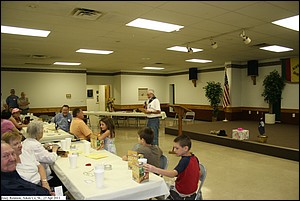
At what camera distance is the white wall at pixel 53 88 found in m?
7.48

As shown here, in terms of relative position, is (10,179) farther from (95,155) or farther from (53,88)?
(53,88)

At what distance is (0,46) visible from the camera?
1139 millimetres

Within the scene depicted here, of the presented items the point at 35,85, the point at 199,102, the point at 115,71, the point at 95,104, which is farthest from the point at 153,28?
the point at 95,104

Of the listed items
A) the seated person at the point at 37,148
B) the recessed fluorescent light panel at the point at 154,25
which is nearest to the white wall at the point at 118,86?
the recessed fluorescent light panel at the point at 154,25

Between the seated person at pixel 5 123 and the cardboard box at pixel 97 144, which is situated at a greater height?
the seated person at pixel 5 123

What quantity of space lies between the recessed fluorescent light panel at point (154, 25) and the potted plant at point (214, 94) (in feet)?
19.7

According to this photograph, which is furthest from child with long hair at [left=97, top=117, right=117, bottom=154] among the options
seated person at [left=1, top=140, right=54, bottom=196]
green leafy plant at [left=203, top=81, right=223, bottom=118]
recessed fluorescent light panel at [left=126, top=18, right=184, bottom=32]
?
green leafy plant at [left=203, top=81, right=223, bottom=118]

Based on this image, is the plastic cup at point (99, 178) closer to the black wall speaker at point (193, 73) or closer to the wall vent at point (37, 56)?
the wall vent at point (37, 56)

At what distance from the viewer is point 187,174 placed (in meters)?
1.79

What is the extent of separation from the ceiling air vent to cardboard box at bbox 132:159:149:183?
187 centimetres

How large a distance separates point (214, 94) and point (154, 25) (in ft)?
21.1

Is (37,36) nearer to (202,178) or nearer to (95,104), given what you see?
(202,178)

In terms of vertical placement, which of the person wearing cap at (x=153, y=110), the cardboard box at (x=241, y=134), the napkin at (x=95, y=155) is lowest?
the cardboard box at (x=241, y=134)

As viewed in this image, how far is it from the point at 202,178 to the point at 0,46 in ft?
5.46
